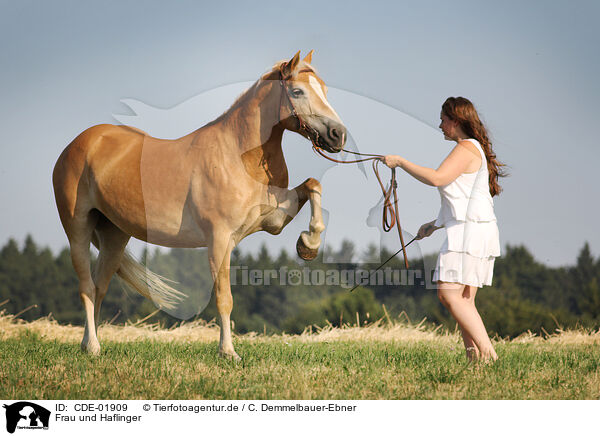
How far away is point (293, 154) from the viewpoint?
4832 millimetres

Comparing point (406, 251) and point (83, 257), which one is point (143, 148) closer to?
point (83, 257)

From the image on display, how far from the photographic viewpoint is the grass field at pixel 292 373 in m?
3.80

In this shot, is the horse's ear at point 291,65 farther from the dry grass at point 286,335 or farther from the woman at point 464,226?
the dry grass at point 286,335

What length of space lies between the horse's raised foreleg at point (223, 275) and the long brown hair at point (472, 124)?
218 centimetres

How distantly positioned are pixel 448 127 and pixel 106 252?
12.6 feet

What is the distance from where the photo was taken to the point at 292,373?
424 centimetres

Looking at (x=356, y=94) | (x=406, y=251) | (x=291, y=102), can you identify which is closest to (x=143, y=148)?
(x=291, y=102)

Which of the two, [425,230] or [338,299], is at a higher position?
[425,230]

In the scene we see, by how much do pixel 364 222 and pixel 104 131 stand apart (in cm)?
310

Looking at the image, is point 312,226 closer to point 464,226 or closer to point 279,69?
point 464,226

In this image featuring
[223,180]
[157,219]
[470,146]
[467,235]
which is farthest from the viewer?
[157,219]
